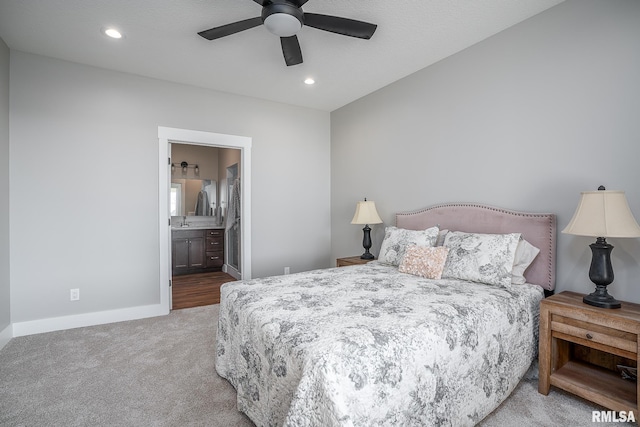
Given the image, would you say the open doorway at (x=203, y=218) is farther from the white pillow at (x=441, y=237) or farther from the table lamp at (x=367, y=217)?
the white pillow at (x=441, y=237)

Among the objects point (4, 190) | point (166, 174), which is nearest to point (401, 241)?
point (166, 174)

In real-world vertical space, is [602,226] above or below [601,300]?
above

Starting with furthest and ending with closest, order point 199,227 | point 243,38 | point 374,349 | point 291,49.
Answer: point 199,227 < point 243,38 < point 291,49 < point 374,349

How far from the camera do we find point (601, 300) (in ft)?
6.19

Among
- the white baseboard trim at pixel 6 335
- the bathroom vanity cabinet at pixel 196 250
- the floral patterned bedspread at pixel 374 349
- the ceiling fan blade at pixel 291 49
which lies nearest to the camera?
the floral patterned bedspread at pixel 374 349

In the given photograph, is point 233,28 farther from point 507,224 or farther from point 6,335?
point 6,335

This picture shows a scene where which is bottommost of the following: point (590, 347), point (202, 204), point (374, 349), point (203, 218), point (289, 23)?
point (590, 347)

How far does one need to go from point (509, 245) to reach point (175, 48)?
3381 millimetres

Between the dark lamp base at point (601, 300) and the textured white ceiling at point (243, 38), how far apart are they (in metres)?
2.09

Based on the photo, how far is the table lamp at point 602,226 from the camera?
1.80 m

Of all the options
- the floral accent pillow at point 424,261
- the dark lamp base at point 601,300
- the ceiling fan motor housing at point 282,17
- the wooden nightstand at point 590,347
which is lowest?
the wooden nightstand at point 590,347

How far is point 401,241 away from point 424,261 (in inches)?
19.1

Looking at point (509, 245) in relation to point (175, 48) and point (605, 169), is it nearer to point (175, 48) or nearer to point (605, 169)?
point (605, 169)

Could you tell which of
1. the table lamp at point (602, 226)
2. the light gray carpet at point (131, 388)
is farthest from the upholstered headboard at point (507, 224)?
the light gray carpet at point (131, 388)
